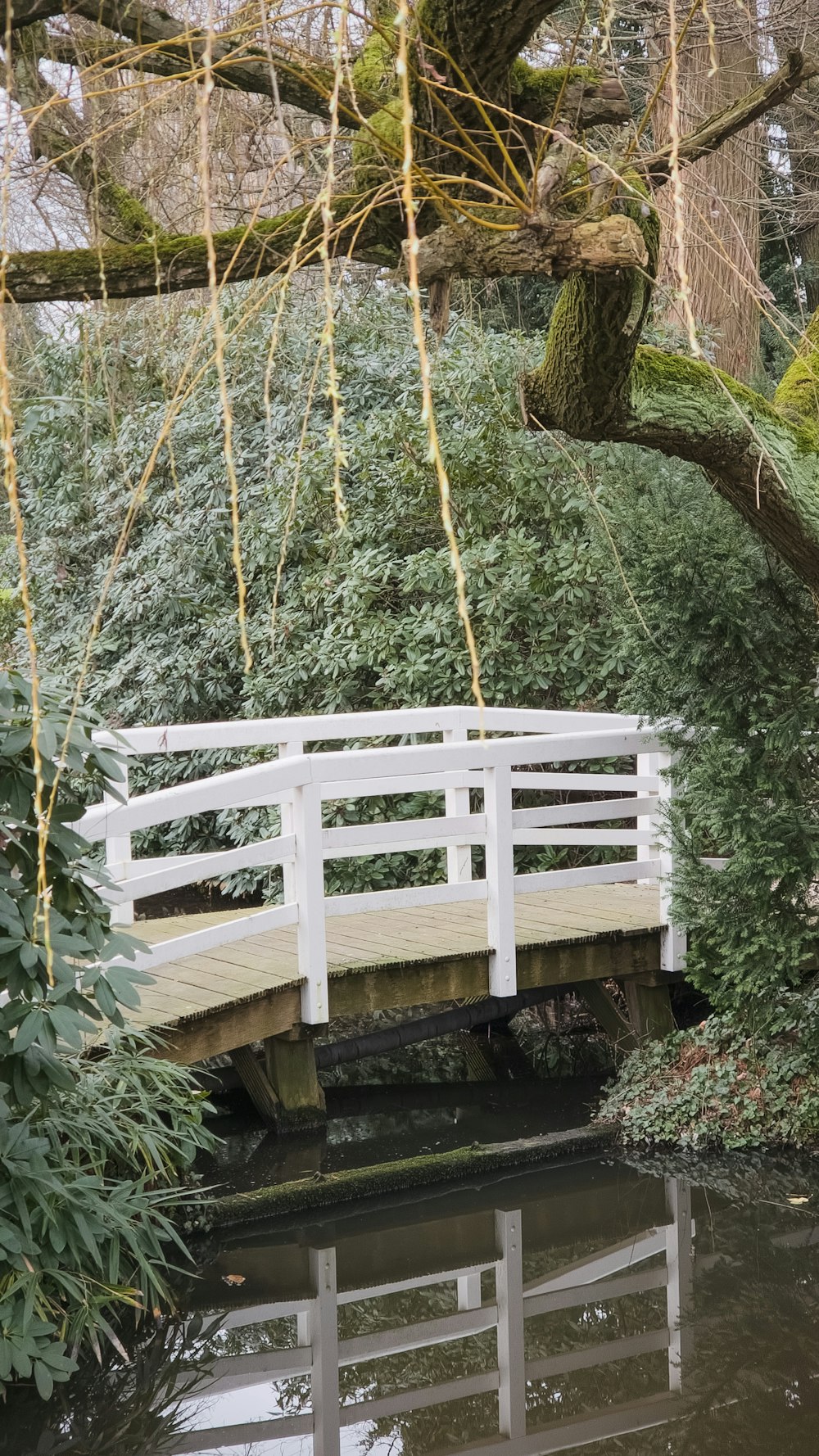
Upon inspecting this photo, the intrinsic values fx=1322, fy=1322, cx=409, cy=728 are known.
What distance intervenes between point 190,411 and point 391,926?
189 inches

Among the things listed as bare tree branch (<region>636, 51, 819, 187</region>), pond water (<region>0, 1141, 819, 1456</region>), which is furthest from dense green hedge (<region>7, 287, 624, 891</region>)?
bare tree branch (<region>636, 51, 819, 187</region>)

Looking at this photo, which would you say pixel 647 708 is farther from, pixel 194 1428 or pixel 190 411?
pixel 190 411

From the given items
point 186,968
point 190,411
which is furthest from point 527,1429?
point 190,411

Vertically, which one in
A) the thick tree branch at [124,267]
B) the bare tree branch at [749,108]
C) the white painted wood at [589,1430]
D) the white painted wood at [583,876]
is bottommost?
the white painted wood at [589,1430]

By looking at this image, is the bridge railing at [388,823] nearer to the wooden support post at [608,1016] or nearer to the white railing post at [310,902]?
the white railing post at [310,902]

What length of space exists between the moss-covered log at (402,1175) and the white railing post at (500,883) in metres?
0.67

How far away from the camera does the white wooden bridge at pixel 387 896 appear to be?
4.98 metres

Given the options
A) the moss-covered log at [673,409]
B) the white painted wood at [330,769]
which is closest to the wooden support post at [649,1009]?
the white painted wood at [330,769]

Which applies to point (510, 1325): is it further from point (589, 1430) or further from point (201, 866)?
point (201, 866)

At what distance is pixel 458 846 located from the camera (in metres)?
6.52

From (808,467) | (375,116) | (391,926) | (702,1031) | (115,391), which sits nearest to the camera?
(375,116)

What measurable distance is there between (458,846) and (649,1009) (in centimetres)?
120

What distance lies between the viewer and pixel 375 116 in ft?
10.5

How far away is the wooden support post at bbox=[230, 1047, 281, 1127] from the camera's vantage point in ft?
Result: 17.7
